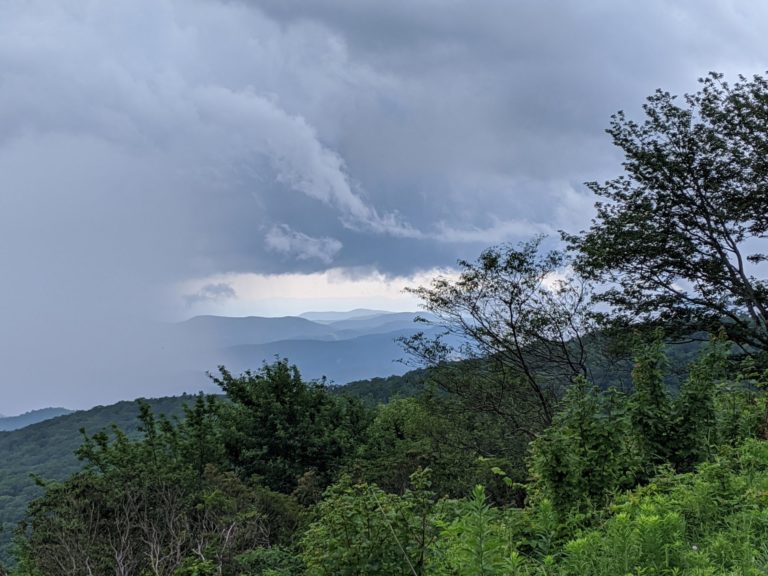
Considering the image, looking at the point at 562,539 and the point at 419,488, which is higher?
the point at 419,488

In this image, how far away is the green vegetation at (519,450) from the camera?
3932 millimetres

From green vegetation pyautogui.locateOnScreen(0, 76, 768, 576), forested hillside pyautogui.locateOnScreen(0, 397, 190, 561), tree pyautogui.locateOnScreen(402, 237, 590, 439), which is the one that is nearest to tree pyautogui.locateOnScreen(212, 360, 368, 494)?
green vegetation pyautogui.locateOnScreen(0, 76, 768, 576)

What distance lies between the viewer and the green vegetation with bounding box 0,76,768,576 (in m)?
3.93

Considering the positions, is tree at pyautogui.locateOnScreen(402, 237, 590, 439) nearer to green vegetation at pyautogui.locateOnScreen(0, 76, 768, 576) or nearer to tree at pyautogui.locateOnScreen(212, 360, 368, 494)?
green vegetation at pyautogui.locateOnScreen(0, 76, 768, 576)

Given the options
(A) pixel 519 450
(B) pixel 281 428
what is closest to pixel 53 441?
(B) pixel 281 428

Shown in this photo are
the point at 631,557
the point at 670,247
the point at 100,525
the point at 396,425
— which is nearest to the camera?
the point at 631,557

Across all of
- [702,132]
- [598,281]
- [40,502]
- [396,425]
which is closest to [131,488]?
[40,502]

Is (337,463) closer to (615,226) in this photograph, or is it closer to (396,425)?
(396,425)

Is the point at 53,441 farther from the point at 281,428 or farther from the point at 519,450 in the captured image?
the point at 519,450

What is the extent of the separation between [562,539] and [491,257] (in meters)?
10.5

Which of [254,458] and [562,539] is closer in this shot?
[562,539]

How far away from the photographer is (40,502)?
12.2 metres

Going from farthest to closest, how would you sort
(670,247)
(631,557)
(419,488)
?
1. (670,247)
2. (419,488)
3. (631,557)

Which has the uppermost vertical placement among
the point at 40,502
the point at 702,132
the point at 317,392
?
the point at 702,132
